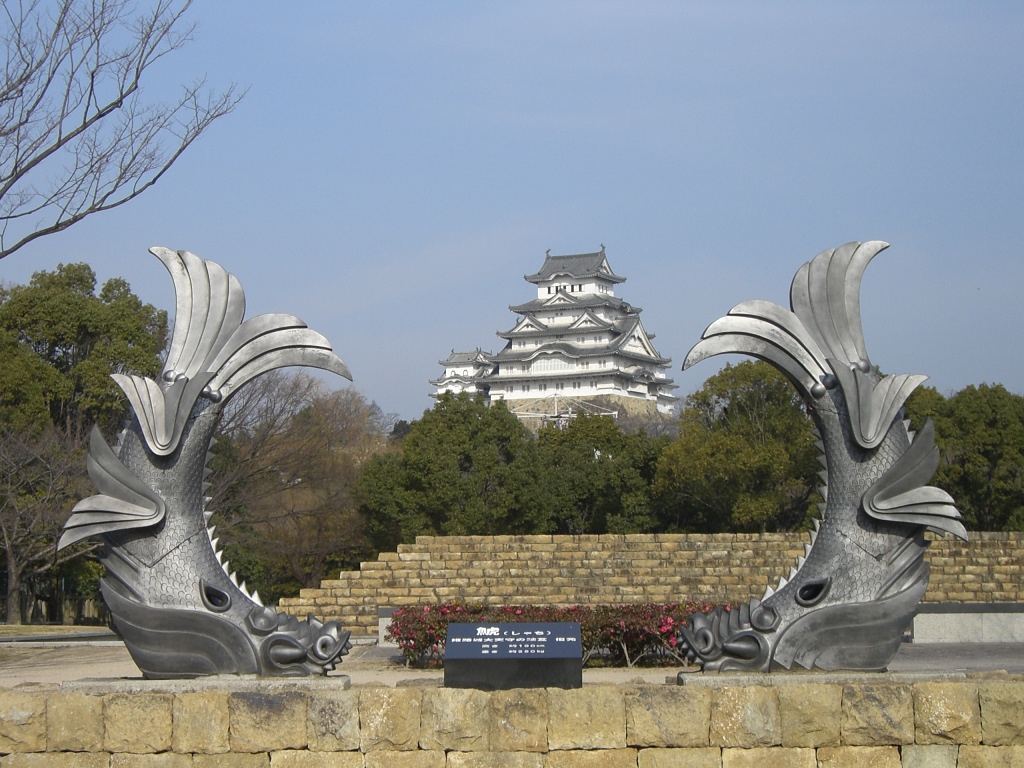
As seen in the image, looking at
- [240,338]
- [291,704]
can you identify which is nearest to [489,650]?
[291,704]

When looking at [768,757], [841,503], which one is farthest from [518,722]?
[841,503]

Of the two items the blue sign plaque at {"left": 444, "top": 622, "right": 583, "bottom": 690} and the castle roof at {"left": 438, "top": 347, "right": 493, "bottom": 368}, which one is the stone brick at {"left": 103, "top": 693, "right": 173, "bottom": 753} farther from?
the castle roof at {"left": 438, "top": 347, "right": 493, "bottom": 368}

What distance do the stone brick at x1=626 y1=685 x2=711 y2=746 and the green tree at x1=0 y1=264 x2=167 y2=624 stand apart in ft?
52.6

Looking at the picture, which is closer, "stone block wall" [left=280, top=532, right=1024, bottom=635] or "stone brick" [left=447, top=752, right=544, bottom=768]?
"stone brick" [left=447, top=752, right=544, bottom=768]

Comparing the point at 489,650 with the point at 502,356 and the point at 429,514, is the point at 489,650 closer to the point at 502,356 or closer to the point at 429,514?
the point at 429,514

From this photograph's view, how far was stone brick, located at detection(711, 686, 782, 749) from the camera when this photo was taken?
6883mm

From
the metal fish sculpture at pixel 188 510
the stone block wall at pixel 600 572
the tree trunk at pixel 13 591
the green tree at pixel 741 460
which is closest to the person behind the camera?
the metal fish sculpture at pixel 188 510

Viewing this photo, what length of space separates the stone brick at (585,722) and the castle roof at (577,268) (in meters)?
57.9

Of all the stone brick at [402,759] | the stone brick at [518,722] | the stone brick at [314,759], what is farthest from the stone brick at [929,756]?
the stone brick at [314,759]

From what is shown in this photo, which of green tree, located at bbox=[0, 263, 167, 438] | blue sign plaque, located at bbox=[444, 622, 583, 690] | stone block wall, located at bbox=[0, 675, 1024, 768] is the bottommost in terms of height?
stone block wall, located at bbox=[0, 675, 1024, 768]

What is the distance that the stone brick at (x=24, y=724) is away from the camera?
7.00 metres

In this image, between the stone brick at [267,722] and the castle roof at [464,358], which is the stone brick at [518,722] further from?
the castle roof at [464,358]

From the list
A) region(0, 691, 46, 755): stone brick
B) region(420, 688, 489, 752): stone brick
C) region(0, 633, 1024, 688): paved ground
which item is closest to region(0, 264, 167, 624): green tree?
region(0, 633, 1024, 688): paved ground

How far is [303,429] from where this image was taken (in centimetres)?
2914
